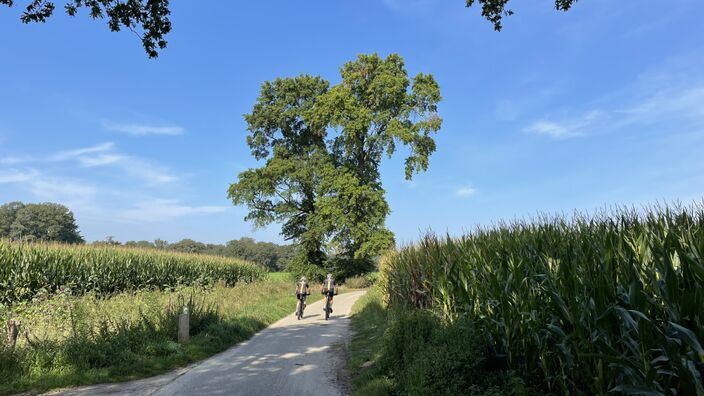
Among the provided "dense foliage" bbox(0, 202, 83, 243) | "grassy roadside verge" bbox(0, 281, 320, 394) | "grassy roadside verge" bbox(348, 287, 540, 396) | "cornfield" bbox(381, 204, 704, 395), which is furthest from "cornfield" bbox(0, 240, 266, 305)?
"dense foliage" bbox(0, 202, 83, 243)

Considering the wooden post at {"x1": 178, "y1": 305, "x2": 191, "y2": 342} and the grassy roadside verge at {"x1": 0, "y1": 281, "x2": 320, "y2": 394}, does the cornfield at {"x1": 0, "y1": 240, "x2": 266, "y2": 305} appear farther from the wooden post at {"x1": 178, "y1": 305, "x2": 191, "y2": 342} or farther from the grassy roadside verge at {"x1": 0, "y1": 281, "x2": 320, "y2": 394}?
the wooden post at {"x1": 178, "y1": 305, "x2": 191, "y2": 342}

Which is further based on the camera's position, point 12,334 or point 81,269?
point 81,269

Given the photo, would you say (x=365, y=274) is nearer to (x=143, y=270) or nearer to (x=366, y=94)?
(x=366, y=94)

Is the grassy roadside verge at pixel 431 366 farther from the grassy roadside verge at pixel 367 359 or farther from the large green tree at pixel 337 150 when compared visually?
the large green tree at pixel 337 150

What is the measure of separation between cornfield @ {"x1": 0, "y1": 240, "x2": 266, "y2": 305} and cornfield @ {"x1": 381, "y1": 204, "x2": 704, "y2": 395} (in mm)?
15128

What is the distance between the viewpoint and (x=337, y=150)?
46531 mm

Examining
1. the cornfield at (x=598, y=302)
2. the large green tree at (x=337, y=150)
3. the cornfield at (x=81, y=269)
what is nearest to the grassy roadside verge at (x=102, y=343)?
the cornfield at (x=81, y=269)

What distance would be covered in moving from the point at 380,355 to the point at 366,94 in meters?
37.5

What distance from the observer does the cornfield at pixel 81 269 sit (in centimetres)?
1664

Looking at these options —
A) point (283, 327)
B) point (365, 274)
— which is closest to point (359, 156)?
point (365, 274)

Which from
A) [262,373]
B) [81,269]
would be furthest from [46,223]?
[262,373]

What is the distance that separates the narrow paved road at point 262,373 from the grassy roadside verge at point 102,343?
538mm

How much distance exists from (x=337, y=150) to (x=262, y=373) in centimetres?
3875

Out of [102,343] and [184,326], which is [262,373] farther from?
[184,326]
